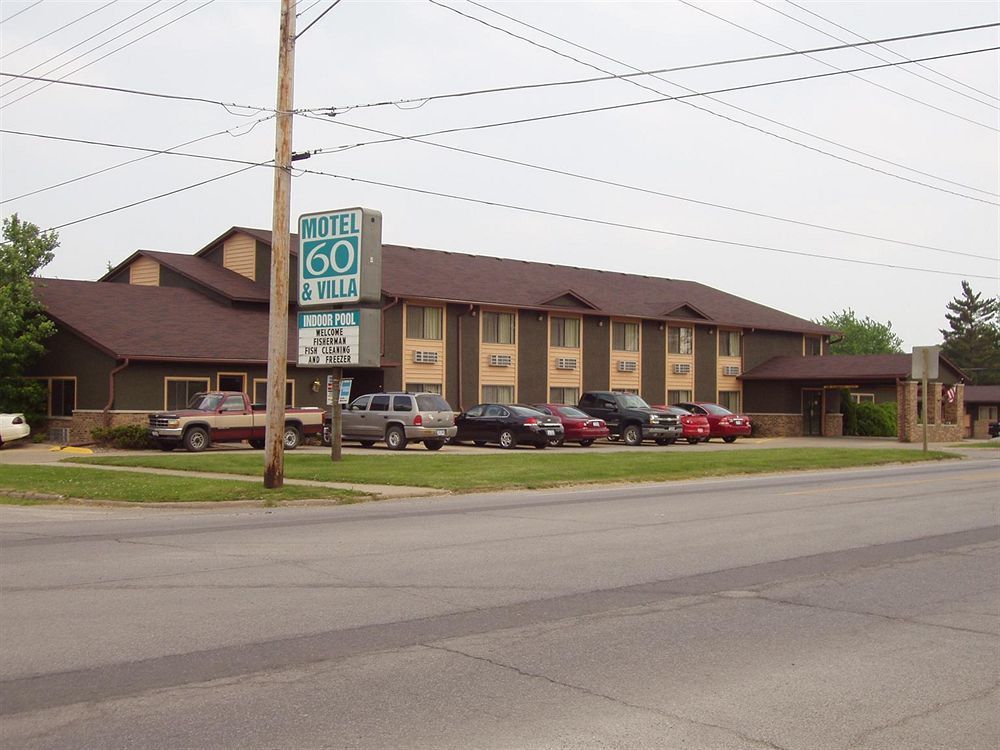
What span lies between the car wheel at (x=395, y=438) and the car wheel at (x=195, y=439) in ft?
18.9

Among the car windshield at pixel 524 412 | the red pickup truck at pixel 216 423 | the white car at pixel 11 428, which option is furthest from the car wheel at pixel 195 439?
the car windshield at pixel 524 412

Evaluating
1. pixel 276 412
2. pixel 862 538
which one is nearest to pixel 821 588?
pixel 862 538

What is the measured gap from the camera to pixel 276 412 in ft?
65.8

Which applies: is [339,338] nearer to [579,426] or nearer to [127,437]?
[127,437]

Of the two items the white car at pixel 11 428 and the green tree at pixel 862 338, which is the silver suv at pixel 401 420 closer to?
the white car at pixel 11 428

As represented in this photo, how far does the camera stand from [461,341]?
1823 inches

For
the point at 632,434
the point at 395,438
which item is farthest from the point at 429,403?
the point at 632,434

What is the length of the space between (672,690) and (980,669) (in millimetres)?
2365

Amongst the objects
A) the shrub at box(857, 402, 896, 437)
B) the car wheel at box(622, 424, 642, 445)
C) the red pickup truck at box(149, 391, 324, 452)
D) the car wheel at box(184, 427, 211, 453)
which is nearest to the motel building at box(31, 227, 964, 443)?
the shrub at box(857, 402, 896, 437)

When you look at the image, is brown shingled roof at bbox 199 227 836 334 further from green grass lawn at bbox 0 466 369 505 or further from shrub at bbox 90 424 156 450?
green grass lawn at bbox 0 466 369 505

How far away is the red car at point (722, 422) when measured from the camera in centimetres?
4578

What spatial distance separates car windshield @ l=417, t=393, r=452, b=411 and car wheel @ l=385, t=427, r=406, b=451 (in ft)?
3.26

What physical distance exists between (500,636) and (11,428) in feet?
102

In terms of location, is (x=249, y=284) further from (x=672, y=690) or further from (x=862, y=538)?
(x=672, y=690)
